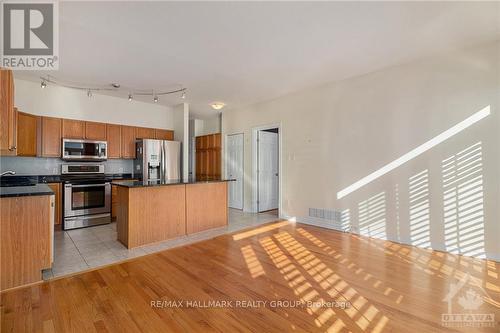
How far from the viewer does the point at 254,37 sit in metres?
2.72

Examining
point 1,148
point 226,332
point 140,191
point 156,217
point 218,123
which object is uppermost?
point 218,123

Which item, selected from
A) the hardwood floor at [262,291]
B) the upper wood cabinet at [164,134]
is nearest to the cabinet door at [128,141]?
the upper wood cabinet at [164,134]

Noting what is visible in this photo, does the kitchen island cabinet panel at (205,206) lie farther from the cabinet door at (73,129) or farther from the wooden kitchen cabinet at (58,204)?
the cabinet door at (73,129)

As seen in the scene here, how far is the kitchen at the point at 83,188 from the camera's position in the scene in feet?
7.58

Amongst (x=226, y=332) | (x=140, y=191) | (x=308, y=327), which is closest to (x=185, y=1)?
(x=140, y=191)

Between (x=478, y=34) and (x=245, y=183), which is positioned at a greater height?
(x=478, y=34)

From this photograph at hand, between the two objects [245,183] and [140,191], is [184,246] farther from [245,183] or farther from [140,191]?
[245,183]

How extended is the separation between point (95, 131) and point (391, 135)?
5.61 meters

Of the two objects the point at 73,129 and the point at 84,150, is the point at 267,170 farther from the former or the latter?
the point at 73,129

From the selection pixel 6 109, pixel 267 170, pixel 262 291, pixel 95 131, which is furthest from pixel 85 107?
pixel 262 291

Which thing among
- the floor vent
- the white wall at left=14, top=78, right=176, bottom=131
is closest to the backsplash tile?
the white wall at left=14, top=78, right=176, bottom=131

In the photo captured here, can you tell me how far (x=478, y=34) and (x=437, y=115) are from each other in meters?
0.98

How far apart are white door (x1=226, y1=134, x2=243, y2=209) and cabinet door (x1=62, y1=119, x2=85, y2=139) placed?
3298 millimetres

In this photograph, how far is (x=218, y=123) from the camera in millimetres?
6914
